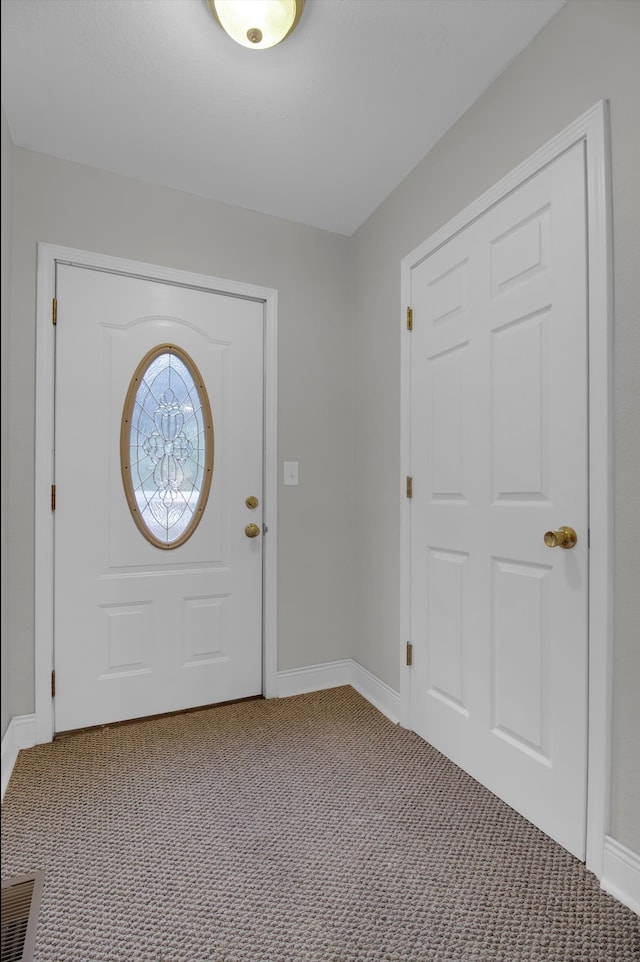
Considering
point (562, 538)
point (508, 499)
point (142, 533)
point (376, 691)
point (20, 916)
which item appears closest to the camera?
point (20, 916)

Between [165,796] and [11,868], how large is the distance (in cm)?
46

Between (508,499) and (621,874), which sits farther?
(508,499)

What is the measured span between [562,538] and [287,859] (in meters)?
1.22

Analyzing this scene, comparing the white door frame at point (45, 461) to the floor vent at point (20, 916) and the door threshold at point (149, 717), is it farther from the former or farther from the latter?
the floor vent at point (20, 916)

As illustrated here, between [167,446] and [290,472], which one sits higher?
[167,446]

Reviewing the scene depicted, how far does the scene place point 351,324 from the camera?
2.75 m

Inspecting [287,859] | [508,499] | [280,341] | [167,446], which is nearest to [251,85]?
[280,341]

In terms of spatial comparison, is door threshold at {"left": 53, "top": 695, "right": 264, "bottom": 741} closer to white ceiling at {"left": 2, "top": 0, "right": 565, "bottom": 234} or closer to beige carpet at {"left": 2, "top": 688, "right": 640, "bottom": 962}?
beige carpet at {"left": 2, "top": 688, "right": 640, "bottom": 962}

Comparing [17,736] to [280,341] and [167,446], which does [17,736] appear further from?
[280,341]

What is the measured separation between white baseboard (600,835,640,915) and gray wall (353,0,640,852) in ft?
0.12

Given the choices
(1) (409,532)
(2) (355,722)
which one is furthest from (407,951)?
(1) (409,532)

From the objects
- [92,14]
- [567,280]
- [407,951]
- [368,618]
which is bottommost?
[407,951]

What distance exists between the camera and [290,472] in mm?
2582

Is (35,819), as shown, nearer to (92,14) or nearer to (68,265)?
(68,265)
